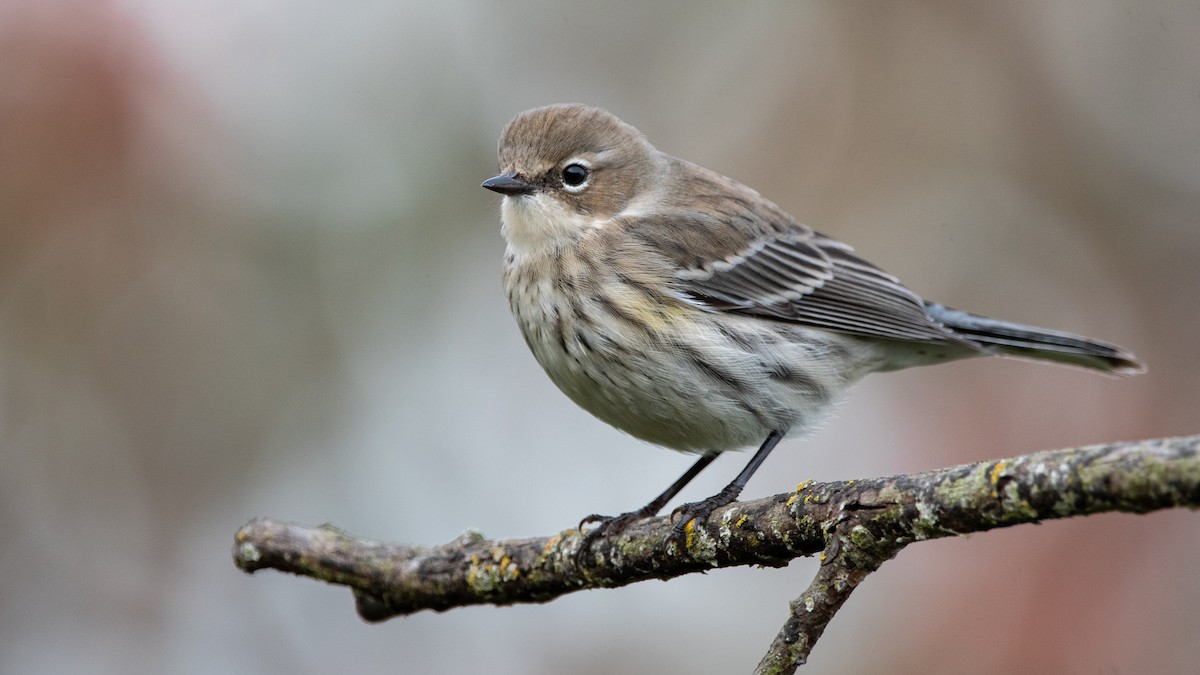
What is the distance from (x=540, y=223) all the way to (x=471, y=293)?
2526 millimetres

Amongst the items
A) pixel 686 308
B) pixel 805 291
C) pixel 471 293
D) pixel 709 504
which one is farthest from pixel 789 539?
pixel 471 293

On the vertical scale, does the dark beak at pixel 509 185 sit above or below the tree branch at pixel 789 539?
above

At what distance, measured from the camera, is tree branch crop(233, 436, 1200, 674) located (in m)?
2.20

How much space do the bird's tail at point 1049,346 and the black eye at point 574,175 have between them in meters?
2.10

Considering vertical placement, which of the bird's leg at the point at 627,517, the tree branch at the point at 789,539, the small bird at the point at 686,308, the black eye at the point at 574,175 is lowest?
the tree branch at the point at 789,539

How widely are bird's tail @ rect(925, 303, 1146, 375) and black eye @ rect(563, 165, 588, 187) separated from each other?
2104 millimetres

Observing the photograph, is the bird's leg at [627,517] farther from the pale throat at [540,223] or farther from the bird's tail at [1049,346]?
the bird's tail at [1049,346]

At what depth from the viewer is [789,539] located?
3.21 m

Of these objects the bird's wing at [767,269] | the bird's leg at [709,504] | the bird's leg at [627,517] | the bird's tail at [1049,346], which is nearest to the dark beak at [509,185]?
the bird's wing at [767,269]

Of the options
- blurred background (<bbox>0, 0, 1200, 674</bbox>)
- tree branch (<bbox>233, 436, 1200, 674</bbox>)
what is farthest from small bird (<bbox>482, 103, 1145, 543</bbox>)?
blurred background (<bbox>0, 0, 1200, 674</bbox>)

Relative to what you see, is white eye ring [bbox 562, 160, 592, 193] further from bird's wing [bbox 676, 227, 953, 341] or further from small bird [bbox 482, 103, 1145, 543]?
bird's wing [bbox 676, 227, 953, 341]

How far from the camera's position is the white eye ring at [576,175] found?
5.36 meters

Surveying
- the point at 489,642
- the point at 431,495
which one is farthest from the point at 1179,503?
the point at 431,495

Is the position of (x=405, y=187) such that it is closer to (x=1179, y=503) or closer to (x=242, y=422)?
(x=242, y=422)
